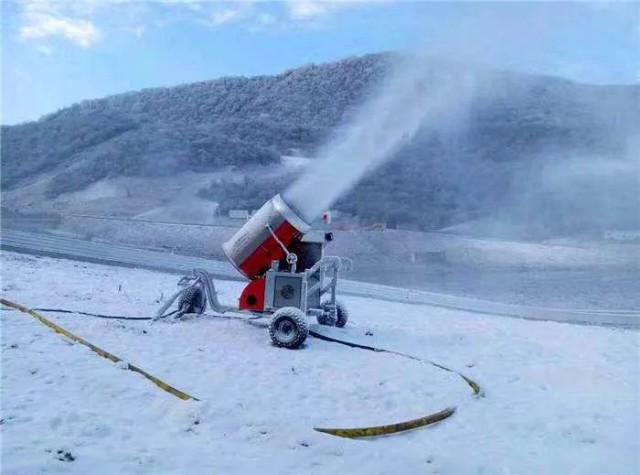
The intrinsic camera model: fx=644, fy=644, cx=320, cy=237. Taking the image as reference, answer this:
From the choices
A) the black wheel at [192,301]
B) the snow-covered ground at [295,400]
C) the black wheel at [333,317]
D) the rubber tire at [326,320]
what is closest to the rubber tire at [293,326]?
the snow-covered ground at [295,400]

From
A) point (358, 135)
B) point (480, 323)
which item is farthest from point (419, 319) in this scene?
point (358, 135)

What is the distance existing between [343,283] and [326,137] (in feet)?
102

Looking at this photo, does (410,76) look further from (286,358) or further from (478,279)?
(478,279)

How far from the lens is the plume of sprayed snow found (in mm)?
9763

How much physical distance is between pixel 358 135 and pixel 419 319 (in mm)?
3663

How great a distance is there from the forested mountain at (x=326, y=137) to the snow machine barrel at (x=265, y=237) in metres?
23.7

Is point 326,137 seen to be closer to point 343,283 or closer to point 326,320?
point 343,283

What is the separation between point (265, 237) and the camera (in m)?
9.38

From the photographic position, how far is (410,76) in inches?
445

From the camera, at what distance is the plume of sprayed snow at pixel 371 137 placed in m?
9.76

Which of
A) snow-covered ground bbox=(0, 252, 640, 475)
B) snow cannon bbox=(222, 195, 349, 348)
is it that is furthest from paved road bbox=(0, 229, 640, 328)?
snow cannon bbox=(222, 195, 349, 348)

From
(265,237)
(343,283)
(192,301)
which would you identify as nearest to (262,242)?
(265,237)

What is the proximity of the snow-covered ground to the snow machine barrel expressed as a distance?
3.25 ft

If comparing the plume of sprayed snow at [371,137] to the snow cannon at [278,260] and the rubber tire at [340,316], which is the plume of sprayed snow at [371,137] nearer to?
the snow cannon at [278,260]
